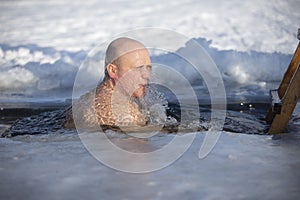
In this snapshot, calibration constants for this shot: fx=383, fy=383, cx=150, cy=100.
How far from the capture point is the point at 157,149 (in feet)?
8.49

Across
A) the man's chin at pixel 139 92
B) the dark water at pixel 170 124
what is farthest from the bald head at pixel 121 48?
the dark water at pixel 170 124

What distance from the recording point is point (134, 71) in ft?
13.2

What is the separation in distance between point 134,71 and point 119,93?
282 mm

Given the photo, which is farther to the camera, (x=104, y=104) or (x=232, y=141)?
(x=104, y=104)

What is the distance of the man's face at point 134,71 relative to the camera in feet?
13.2

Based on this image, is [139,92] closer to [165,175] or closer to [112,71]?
[112,71]

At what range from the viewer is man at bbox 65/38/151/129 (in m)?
3.87

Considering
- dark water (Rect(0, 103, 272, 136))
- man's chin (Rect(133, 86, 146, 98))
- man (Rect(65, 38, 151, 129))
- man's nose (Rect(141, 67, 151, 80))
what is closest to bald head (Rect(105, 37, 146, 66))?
man (Rect(65, 38, 151, 129))

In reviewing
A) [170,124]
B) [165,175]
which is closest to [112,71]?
[170,124]

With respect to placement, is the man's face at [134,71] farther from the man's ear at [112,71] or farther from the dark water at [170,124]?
the dark water at [170,124]

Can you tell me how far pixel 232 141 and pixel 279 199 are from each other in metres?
1.26

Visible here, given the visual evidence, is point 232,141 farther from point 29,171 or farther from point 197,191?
point 29,171

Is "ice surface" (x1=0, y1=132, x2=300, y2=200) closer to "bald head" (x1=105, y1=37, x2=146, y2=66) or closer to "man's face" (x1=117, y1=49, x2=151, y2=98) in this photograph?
"man's face" (x1=117, y1=49, x2=151, y2=98)

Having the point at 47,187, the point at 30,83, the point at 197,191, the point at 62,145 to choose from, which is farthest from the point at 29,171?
the point at 30,83
